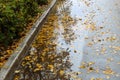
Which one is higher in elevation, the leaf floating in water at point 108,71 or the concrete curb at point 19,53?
the concrete curb at point 19,53

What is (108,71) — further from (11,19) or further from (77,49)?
(11,19)

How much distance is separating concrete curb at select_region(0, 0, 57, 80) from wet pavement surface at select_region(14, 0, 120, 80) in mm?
164

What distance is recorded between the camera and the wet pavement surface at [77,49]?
7191 mm

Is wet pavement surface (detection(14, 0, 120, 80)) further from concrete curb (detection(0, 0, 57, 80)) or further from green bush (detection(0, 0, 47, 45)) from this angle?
green bush (detection(0, 0, 47, 45))

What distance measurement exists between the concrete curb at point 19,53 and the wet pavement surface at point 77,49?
0.16 meters

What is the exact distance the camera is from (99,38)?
958 cm

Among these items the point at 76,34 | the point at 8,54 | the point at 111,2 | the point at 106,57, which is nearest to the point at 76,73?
the point at 106,57

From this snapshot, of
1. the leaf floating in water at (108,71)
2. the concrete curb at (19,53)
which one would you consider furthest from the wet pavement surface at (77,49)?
the concrete curb at (19,53)

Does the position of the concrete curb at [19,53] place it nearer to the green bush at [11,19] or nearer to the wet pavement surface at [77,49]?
the wet pavement surface at [77,49]

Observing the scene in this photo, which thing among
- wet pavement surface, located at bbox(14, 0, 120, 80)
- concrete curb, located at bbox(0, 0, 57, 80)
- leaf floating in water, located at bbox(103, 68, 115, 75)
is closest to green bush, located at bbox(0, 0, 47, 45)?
concrete curb, located at bbox(0, 0, 57, 80)

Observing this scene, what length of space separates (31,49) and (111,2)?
24.8 ft

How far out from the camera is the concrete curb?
6930mm

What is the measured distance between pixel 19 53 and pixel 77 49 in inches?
65.7

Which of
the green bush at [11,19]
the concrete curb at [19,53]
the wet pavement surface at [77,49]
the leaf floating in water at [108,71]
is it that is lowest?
the leaf floating in water at [108,71]
